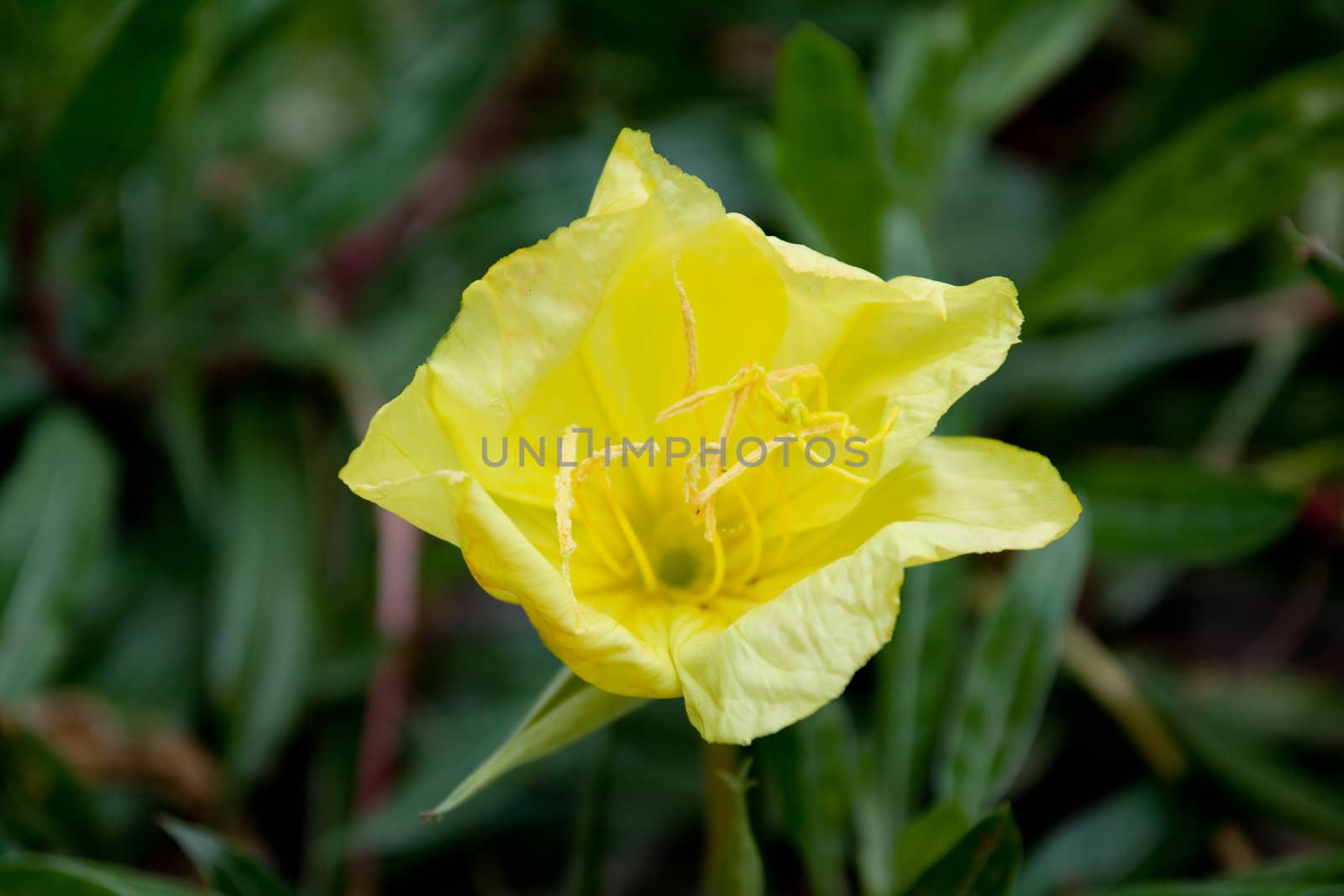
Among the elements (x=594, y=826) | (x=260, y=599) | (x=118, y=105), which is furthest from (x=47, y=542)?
(x=594, y=826)

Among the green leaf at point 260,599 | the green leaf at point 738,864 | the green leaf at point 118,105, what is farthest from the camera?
the green leaf at point 260,599

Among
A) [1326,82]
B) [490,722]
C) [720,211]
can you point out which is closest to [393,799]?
[490,722]

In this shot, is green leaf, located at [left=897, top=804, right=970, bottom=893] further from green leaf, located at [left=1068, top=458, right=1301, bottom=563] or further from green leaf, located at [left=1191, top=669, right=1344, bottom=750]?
green leaf, located at [left=1191, top=669, right=1344, bottom=750]

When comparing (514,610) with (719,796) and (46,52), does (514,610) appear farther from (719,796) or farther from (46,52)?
(46,52)

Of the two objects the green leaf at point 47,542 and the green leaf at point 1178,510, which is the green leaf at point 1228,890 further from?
the green leaf at point 47,542

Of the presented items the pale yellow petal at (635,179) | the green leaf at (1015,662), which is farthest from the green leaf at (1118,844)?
the pale yellow petal at (635,179)

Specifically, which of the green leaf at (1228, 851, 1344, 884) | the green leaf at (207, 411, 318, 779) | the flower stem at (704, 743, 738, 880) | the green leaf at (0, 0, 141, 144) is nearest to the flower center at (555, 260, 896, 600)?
the flower stem at (704, 743, 738, 880)
